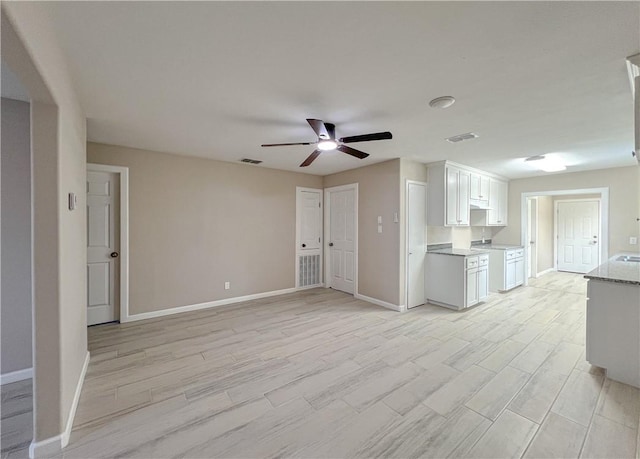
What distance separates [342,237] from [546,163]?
374cm

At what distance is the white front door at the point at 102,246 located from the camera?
346 cm

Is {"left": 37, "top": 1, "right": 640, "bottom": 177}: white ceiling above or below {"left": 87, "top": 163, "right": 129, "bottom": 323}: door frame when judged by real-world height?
above

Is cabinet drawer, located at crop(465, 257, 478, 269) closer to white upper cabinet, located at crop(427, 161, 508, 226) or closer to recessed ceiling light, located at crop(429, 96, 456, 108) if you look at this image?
white upper cabinet, located at crop(427, 161, 508, 226)

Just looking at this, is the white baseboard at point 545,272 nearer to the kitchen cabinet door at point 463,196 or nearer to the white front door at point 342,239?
the kitchen cabinet door at point 463,196

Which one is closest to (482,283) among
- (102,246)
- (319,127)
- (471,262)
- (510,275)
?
(471,262)

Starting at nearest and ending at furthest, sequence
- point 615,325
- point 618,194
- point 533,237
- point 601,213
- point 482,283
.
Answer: point 615,325
point 482,283
point 618,194
point 601,213
point 533,237

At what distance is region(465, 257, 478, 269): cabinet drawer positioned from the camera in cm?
417

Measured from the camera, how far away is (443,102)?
87.4 inches

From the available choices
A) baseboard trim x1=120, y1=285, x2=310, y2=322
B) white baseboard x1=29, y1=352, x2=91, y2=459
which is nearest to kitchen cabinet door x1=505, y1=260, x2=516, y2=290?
baseboard trim x1=120, y1=285, x2=310, y2=322

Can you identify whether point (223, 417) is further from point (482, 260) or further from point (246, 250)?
point (482, 260)

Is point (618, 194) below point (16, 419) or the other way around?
the other way around

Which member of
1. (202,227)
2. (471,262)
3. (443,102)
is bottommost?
(471,262)

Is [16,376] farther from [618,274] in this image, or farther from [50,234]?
[618,274]

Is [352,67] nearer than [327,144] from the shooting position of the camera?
Yes
